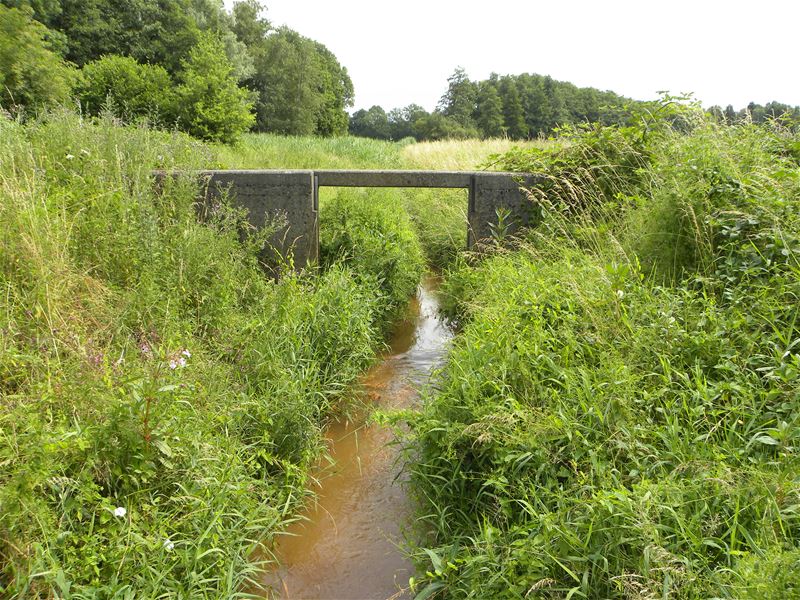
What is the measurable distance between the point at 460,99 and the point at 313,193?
2410 inches

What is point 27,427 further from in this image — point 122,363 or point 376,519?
point 376,519

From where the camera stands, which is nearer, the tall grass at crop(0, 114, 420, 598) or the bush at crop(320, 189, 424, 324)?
the tall grass at crop(0, 114, 420, 598)

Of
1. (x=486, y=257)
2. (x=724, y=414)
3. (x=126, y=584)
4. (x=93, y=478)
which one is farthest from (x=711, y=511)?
(x=486, y=257)

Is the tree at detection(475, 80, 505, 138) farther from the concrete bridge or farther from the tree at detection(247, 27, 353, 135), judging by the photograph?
the concrete bridge

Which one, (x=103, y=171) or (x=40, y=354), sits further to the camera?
(x=103, y=171)

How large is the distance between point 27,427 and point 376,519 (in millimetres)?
2122

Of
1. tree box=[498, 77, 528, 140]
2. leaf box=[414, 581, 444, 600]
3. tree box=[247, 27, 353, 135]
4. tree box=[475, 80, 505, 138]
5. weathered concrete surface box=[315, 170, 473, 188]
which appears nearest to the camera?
leaf box=[414, 581, 444, 600]

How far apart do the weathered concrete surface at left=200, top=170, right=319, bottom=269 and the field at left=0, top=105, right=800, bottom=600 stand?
2.09ft

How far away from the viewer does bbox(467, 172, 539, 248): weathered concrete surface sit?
6578 mm

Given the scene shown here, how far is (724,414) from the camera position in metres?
3.01

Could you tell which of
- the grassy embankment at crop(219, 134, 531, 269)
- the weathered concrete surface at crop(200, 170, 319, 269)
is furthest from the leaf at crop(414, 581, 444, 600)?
the grassy embankment at crop(219, 134, 531, 269)

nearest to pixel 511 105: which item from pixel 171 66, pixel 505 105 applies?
pixel 505 105

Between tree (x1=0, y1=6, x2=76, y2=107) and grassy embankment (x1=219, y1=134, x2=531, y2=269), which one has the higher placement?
tree (x1=0, y1=6, x2=76, y2=107)

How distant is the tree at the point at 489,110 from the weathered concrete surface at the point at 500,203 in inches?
2026
